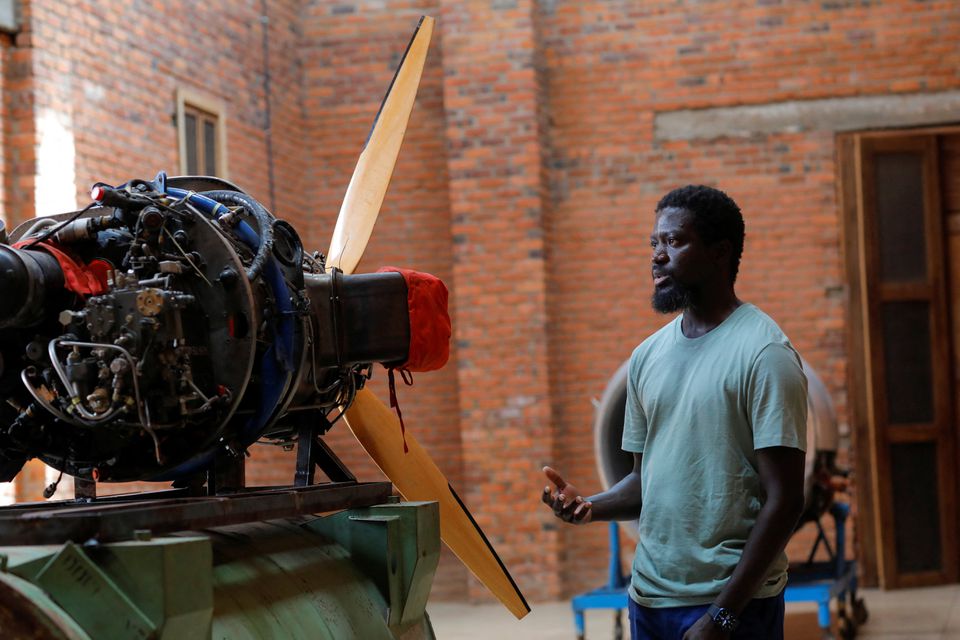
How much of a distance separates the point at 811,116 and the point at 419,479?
7195mm

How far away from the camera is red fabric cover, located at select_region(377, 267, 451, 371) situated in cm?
405

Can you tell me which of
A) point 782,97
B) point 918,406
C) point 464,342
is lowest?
point 918,406

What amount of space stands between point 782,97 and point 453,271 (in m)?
3.06

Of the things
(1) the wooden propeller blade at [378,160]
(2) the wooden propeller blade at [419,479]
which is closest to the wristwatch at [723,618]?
(2) the wooden propeller blade at [419,479]

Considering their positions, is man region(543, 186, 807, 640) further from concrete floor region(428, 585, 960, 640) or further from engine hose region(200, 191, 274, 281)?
concrete floor region(428, 585, 960, 640)

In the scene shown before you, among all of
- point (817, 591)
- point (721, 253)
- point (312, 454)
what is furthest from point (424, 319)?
point (817, 591)

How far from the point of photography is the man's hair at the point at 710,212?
3121 mm

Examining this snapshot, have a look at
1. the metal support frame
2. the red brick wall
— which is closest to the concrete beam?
the red brick wall

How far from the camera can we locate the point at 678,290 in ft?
10.3

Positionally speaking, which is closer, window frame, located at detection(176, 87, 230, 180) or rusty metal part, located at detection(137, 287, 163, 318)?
rusty metal part, located at detection(137, 287, 163, 318)

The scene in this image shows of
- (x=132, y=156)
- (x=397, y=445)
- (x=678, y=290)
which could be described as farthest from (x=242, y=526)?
(x=132, y=156)

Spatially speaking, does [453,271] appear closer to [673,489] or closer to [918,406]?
[918,406]

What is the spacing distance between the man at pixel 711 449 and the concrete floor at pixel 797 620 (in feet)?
18.8

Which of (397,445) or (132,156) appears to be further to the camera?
(132,156)
